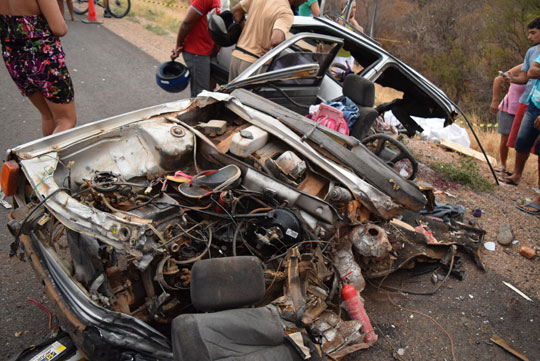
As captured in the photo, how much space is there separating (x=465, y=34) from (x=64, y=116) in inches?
539

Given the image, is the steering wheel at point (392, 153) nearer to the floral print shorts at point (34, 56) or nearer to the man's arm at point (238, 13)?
the man's arm at point (238, 13)

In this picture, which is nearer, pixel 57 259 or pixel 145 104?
pixel 57 259

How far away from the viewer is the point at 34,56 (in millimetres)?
3682

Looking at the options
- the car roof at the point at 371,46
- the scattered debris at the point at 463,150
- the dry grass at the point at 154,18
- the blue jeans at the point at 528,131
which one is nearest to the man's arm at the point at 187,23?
the car roof at the point at 371,46

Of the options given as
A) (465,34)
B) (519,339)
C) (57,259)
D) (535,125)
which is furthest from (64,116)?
(465,34)

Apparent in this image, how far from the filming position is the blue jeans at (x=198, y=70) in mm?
5504

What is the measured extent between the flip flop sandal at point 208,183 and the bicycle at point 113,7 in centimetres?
1000

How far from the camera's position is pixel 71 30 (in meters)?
9.59

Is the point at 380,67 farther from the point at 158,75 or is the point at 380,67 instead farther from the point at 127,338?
the point at 127,338

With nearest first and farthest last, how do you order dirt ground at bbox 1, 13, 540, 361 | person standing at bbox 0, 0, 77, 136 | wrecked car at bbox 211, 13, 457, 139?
dirt ground at bbox 1, 13, 540, 361 → person standing at bbox 0, 0, 77, 136 → wrecked car at bbox 211, 13, 457, 139

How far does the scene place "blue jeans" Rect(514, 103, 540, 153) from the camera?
555 centimetres

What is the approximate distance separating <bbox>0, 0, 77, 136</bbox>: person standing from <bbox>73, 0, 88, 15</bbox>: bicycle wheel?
8.31m

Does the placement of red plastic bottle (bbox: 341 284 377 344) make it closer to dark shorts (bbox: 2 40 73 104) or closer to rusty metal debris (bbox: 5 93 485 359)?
rusty metal debris (bbox: 5 93 485 359)

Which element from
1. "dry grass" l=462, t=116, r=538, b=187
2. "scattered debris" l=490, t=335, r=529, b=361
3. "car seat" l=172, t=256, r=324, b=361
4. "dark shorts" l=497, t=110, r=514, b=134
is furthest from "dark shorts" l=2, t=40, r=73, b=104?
"dry grass" l=462, t=116, r=538, b=187
